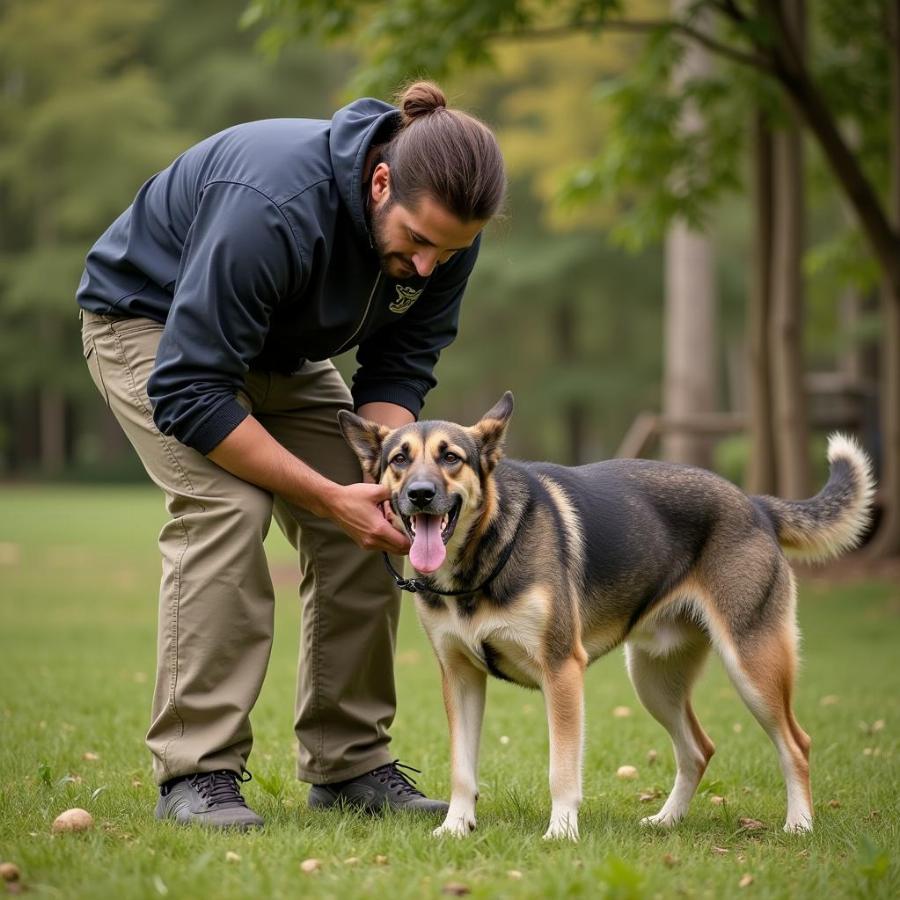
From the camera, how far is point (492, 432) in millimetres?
4754

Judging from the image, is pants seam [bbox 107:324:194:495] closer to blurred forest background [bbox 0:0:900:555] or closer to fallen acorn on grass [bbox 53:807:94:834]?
fallen acorn on grass [bbox 53:807:94:834]

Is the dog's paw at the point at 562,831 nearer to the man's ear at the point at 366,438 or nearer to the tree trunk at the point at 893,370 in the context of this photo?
the man's ear at the point at 366,438

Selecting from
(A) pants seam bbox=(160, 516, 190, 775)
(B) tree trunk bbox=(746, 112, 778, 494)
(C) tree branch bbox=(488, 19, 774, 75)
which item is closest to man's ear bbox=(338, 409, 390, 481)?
(A) pants seam bbox=(160, 516, 190, 775)

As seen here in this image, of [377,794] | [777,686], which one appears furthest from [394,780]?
[777,686]

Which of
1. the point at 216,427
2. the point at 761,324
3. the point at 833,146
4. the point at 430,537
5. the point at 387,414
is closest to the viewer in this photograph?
the point at 216,427

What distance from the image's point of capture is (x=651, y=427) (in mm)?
18984

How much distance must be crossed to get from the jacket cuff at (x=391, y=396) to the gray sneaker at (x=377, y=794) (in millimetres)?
1511

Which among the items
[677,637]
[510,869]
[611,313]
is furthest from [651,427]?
[611,313]

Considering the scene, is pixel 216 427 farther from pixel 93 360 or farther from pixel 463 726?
pixel 463 726

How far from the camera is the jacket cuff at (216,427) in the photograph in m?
4.34

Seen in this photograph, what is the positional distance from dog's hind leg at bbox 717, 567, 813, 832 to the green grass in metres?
0.18

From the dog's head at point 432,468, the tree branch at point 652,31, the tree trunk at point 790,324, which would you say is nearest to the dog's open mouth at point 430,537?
the dog's head at point 432,468

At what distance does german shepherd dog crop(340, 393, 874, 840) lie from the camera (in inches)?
178

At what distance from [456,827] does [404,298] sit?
201 centimetres
